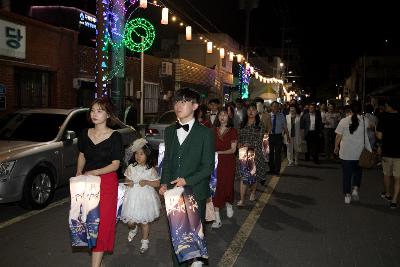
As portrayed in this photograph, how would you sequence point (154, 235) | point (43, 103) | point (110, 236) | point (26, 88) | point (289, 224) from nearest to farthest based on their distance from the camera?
point (110, 236) → point (154, 235) → point (289, 224) → point (26, 88) → point (43, 103)

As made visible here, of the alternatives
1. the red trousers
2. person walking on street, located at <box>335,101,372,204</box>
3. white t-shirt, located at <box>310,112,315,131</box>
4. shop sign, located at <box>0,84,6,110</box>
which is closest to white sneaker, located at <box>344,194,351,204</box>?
person walking on street, located at <box>335,101,372,204</box>

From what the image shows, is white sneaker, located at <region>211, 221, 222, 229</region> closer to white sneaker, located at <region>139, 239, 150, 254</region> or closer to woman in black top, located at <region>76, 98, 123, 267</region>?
white sneaker, located at <region>139, 239, 150, 254</region>

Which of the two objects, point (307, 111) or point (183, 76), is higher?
point (183, 76)

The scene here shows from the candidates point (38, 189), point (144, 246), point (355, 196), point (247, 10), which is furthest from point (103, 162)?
point (247, 10)

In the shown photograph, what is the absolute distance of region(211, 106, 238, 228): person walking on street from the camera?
682cm

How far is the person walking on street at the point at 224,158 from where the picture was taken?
6816 millimetres

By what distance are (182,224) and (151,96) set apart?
2012cm

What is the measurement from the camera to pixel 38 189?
744 centimetres

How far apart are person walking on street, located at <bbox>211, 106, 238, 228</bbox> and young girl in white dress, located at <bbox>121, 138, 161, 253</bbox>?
4.87 ft

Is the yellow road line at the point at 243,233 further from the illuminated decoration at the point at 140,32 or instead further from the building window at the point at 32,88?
the illuminated decoration at the point at 140,32

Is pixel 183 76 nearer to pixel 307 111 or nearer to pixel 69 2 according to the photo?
pixel 69 2

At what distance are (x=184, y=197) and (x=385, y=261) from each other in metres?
2.89

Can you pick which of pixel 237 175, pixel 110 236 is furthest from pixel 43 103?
pixel 110 236

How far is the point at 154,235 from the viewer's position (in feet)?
20.3
